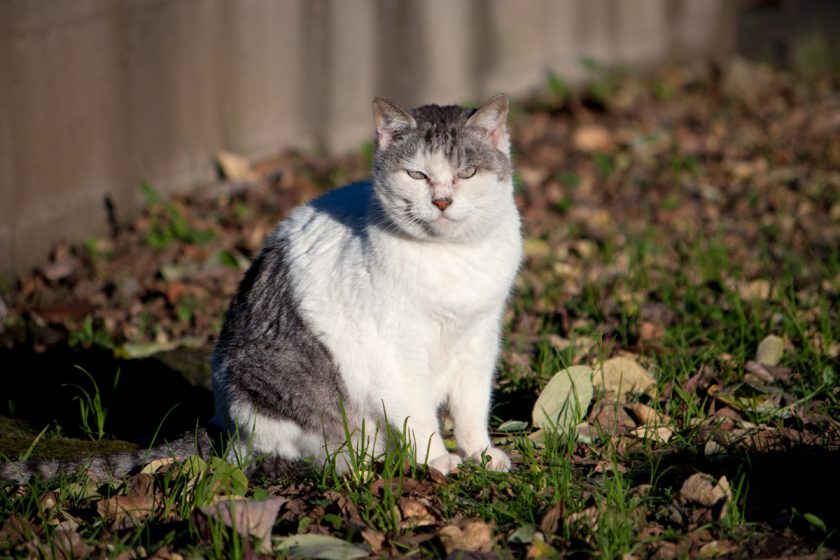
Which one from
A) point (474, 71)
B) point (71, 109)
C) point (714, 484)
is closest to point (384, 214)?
point (714, 484)

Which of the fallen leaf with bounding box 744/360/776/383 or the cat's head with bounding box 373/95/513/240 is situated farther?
the fallen leaf with bounding box 744/360/776/383

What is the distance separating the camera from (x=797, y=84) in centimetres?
909

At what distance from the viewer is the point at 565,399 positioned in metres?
3.83

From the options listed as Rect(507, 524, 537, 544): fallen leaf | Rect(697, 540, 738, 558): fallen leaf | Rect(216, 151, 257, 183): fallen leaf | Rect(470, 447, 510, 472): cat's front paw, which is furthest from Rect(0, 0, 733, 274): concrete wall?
Rect(697, 540, 738, 558): fallen leaf

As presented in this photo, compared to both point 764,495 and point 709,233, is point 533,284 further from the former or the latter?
point 764,495

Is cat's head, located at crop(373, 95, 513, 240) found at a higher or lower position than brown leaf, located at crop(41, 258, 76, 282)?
higher

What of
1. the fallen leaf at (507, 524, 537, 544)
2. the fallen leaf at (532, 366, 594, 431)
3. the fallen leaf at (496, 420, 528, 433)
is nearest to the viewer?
the fallen leaf at (507, 524, 537, 544)

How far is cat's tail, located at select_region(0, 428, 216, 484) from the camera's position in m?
3.43

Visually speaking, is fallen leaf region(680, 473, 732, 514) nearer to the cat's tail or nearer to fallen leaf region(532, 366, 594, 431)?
fallen leaf region(532, 366, 594, 431)

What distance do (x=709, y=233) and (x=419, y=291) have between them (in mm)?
3294

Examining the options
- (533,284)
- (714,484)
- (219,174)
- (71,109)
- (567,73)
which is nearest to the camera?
(714,484)

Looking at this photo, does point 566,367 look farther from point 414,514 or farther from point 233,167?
point 233,167

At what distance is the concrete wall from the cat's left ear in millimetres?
3091

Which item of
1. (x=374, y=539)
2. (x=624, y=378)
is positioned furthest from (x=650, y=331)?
(x=374, y=539)
